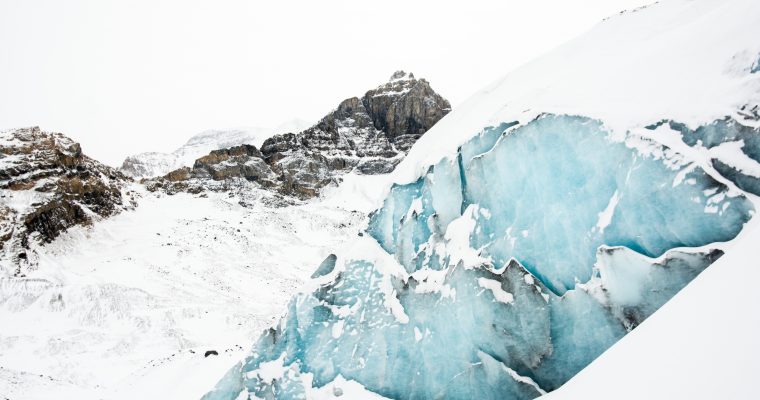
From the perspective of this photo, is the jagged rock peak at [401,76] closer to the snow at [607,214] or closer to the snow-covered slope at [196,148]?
the snow-covered slope at [196,148]

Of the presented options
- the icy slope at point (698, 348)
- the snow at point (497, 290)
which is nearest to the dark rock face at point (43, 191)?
the snow at point (497, 290)

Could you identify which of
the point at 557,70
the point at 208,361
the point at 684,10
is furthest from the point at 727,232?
the point at 208,361

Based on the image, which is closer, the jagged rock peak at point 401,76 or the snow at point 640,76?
the snow at point 640,76

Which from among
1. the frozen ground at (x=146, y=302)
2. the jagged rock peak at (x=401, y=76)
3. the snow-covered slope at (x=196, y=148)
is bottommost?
the frozen ground at (x=146, y=302)

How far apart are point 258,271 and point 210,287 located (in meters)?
5.21

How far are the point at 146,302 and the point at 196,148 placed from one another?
4529 inches

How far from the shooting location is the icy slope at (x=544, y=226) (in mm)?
4879

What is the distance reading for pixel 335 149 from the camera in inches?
3049

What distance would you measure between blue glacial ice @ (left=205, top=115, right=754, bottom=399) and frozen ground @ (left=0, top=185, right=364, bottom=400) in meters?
2.06

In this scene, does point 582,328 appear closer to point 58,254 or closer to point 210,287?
point 210,287

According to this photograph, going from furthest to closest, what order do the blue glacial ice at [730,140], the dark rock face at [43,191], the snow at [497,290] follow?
the dark rock face at [43,191] < the snow at [497,290] < the blue glacial ice at [730,140]

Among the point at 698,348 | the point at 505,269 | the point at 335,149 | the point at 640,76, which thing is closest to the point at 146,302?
the point at 505,269

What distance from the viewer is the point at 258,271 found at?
35.6 meters

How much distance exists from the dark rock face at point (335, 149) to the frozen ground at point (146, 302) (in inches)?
637
